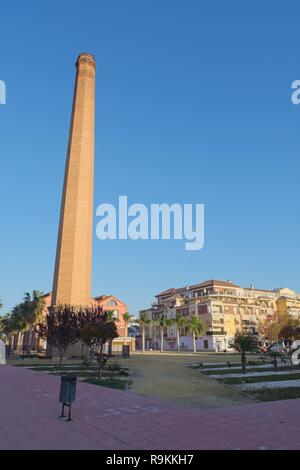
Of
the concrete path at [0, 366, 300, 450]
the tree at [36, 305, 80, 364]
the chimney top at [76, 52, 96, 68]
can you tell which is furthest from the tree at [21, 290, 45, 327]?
the concrete path at [0, 366, 300, 450]

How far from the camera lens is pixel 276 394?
1489cm

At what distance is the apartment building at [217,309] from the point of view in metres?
86.4

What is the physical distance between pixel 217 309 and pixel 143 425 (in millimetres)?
81326

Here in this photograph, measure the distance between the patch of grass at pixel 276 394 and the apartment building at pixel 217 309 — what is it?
6849cm

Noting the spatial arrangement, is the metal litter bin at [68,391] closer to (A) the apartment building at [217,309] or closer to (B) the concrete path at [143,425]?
(B) the concrete path at [143,425]

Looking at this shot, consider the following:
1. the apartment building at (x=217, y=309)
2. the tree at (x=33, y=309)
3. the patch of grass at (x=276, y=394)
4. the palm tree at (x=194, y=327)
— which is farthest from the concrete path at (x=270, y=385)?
the apartment building at (x=217, y=309)

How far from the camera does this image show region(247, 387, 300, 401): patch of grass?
46.0 ft

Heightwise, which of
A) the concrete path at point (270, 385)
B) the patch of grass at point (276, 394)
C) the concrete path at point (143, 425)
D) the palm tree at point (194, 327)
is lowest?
the concrete path at point (143, 425)

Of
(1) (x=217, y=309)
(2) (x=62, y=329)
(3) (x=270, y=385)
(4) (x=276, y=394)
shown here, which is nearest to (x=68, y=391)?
(4) (x=276, y=394)

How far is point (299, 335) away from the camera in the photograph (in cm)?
4119

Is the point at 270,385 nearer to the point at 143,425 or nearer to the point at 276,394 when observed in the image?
the point at 276,394

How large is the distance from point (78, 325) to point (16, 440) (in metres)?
30.7
